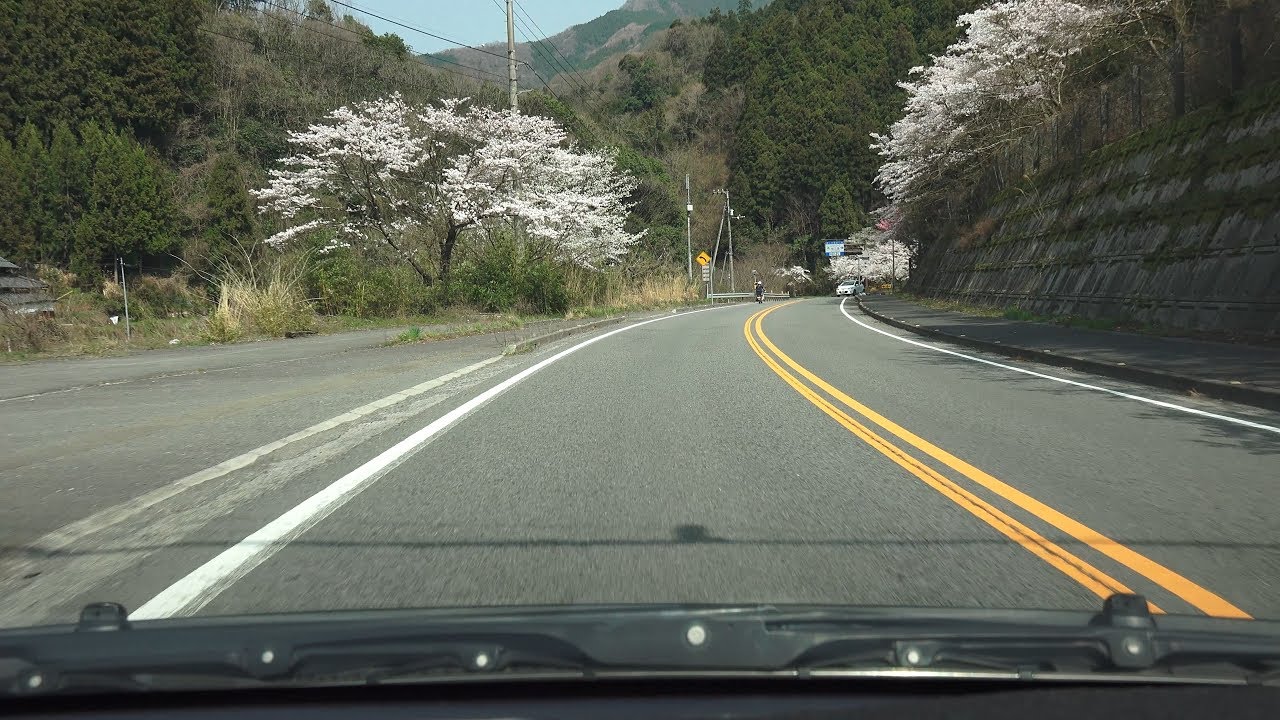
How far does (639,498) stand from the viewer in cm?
599

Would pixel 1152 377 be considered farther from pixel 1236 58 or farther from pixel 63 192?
pixel 63 192

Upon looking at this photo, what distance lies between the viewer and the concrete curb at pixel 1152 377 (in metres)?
9.77

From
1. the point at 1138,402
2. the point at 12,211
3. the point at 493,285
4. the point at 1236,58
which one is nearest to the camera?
the point at 1138,402

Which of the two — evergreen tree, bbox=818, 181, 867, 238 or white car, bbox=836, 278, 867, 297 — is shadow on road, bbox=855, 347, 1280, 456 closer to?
white car, bbox=836, 278, 867, 297

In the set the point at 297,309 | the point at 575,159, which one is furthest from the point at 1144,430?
the point at 575,159

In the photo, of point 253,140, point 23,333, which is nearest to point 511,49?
point 23,333

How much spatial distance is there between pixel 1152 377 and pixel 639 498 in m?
8.46

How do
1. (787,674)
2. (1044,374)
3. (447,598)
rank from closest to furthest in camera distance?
(787,674), (447,598), (1044,374)

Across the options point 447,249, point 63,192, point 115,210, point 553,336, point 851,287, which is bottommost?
point 851,287

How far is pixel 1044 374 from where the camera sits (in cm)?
1323

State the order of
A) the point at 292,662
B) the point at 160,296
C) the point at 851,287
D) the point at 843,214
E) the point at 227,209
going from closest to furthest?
the point at 292,662 < the point at 160,296 < the point at 227,209 < the point at 851,287 < the point at 843,214

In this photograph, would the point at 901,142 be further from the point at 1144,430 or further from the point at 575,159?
the point at 1144,430

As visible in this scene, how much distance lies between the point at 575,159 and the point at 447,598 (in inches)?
1571

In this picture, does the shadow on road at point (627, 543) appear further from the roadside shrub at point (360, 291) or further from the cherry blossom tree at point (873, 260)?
the cherry blossom tree at point (873, 260)
